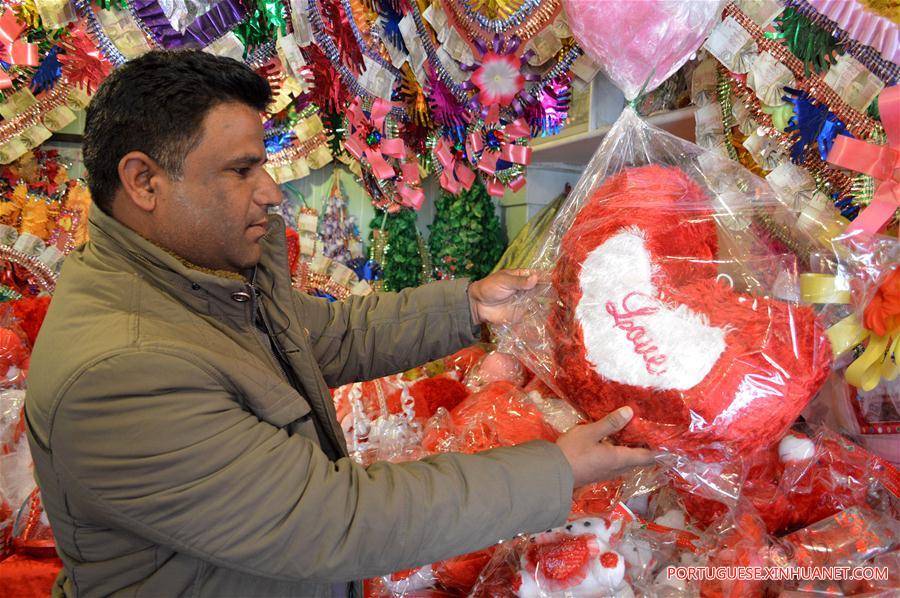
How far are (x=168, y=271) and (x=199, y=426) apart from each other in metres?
0.27

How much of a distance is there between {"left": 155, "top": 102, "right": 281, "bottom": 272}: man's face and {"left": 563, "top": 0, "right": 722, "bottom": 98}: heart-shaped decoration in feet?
1.76

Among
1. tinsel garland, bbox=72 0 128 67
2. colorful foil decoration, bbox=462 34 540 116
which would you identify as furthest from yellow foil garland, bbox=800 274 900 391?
tinsel garland, bbox=72 0 128 67

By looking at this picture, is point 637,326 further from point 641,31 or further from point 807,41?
point 807,41

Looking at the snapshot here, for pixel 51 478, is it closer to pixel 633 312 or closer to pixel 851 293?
pixel 633 312

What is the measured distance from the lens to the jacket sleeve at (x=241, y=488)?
0.84 metres

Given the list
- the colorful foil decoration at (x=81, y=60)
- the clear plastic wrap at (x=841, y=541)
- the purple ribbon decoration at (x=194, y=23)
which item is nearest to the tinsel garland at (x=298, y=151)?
the colorful foil decoration at (x=81, y=60)

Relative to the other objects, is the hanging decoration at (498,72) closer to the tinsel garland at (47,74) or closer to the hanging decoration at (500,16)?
the hanging decoration at (500,16)

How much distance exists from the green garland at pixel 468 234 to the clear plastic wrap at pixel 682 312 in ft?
4.82

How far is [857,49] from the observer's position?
1.12m

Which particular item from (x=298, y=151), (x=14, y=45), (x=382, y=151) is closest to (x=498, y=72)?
(x=382, y=151)

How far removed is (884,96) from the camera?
3.34 feet

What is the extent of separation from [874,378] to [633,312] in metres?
0.43

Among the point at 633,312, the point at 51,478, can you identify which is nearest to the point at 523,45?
the point at 633,312

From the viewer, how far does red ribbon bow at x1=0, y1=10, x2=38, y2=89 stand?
2074 mm
